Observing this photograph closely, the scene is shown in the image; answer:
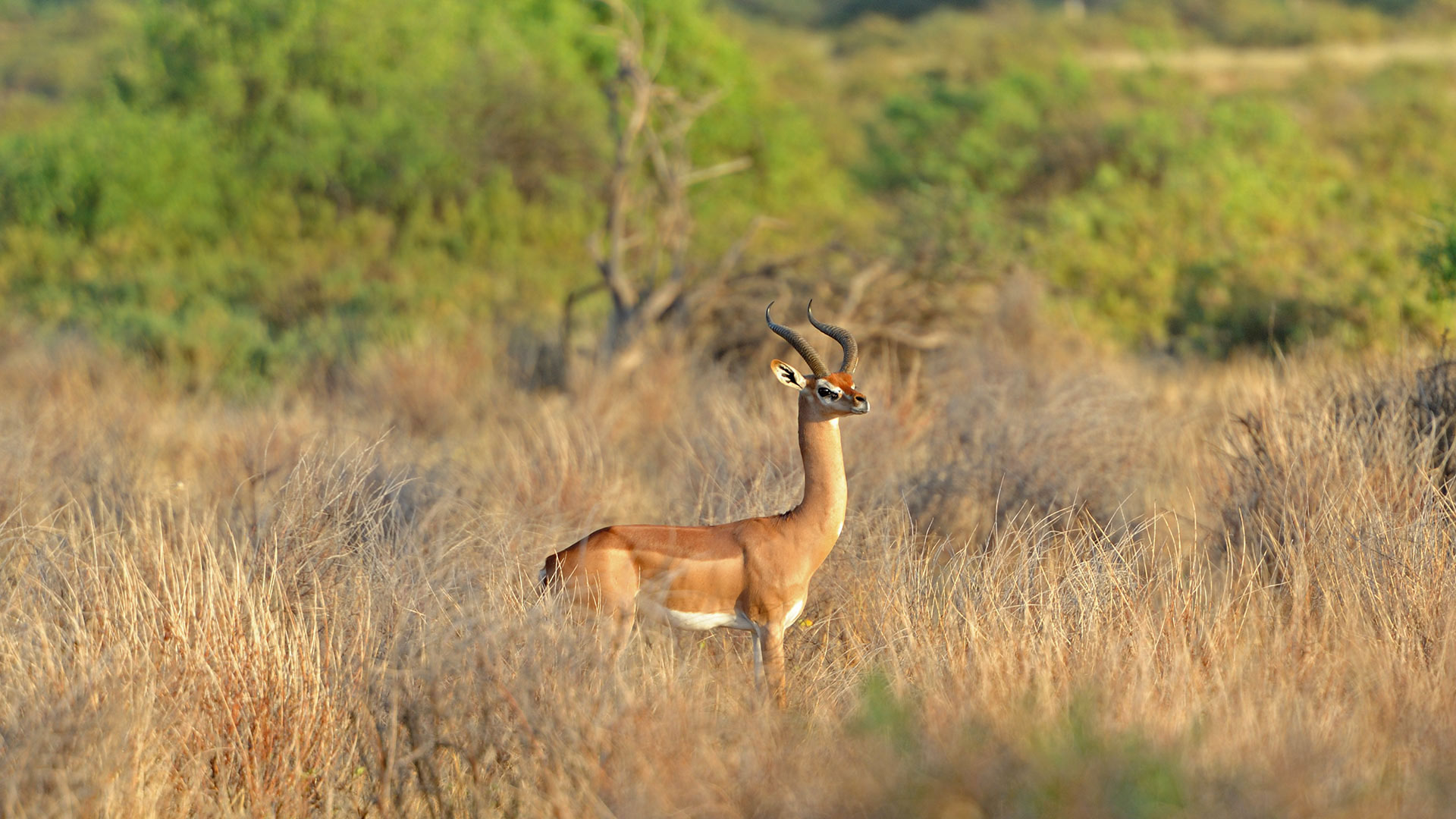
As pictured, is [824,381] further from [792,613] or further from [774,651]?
[774,651]

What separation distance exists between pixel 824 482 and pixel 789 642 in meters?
0.83

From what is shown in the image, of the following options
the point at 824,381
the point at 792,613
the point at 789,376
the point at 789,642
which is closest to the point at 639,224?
the point at 789,642

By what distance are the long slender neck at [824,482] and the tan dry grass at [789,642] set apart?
0.41 m

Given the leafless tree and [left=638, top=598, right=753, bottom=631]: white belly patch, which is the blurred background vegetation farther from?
[left=638, top=598, right=753, bottom=631]: white belly patch

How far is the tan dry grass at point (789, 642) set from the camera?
313cm

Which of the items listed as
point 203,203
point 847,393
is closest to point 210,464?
point 847,393

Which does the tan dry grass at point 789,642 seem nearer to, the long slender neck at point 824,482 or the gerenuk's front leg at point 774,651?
the gerenuk's front leg at point 774,651

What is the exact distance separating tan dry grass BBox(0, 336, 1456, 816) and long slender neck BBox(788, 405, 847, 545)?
412 mm

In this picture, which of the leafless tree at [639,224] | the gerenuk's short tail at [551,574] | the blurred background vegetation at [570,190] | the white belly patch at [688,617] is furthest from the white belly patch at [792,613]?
the blurred background vegetation at [570,190]

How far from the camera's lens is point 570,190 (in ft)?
67.7

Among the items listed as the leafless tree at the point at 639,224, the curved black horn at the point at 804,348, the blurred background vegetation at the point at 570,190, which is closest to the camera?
the curved black horn at the point at 804,348

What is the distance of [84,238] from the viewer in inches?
730

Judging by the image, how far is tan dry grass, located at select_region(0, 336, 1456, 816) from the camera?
3.13m

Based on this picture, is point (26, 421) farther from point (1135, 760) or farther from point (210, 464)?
point (1135, 760)
